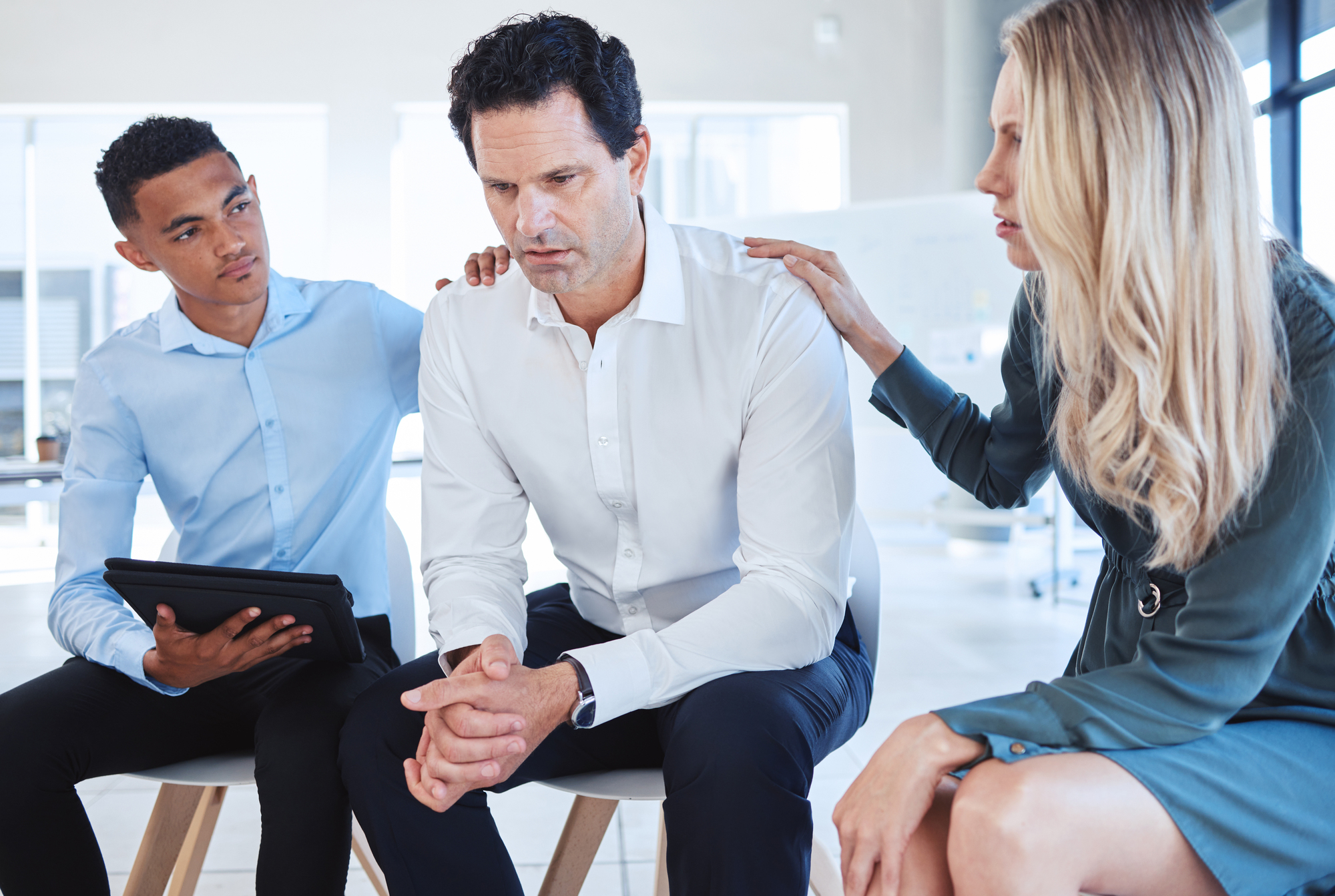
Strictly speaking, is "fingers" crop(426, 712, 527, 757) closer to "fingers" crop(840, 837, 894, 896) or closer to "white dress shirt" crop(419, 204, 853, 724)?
"white dress shirt" crop(419, 204, 853, 724)

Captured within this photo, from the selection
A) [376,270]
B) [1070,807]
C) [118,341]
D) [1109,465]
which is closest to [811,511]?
[1109,465]

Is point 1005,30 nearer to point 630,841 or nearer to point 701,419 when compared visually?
point 701,419

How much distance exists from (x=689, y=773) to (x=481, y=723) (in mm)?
229

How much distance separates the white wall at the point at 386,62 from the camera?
6.46m

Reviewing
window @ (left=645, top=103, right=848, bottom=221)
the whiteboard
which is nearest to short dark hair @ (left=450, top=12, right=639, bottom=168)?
the whiteboard

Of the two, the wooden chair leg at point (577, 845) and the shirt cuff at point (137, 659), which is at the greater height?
the shirt cuff at point (137, 659)

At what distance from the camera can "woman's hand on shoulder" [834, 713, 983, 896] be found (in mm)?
821

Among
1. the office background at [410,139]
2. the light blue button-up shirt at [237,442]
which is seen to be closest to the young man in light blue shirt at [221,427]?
the light blue button-up shirt at [237,442]

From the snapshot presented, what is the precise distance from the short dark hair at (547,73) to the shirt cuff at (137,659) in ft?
2.69

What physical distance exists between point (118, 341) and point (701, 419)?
1022 mm

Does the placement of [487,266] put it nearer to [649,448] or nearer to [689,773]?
[649,448]

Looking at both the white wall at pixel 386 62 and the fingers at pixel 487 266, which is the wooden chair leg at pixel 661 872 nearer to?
the fingers at pixel 487 266

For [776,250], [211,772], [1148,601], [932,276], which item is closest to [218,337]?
[211,772]

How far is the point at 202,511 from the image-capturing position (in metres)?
1.64
